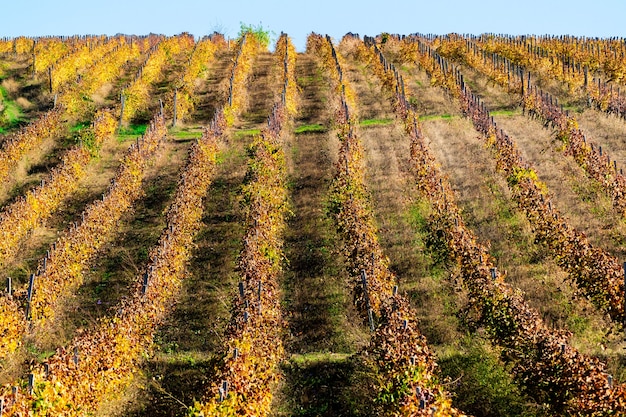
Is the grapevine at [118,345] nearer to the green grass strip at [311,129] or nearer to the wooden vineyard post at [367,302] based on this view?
the wooden vineyard post at [367,302]

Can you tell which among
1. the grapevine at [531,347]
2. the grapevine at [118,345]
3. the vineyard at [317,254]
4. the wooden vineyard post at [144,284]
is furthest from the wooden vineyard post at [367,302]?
the wooden vineyard post at [144,284]

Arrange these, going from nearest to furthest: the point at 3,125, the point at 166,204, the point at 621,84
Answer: the point at 166,204, the point at 3,125, the point at 621,84

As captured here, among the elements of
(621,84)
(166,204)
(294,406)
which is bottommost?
(294,406)

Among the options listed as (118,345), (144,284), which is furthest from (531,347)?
(144,284)

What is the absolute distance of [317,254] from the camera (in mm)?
22172

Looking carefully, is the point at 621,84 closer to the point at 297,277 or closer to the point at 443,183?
the point at 443,183

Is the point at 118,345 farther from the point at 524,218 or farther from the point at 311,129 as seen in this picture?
the point at 311,129

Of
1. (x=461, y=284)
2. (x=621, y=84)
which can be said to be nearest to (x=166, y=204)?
(x=461, y=284)

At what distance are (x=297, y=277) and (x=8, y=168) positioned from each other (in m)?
16.4

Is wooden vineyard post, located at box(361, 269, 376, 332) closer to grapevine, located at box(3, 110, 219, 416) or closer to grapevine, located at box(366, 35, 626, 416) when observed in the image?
grapevine, located at box(366, 35, 626, 416)

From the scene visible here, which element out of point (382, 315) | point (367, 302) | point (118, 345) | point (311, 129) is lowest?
point (118, 345)

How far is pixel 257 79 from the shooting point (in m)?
49.1

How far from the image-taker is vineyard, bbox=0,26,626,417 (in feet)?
46.5

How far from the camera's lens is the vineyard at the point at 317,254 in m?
14.2
